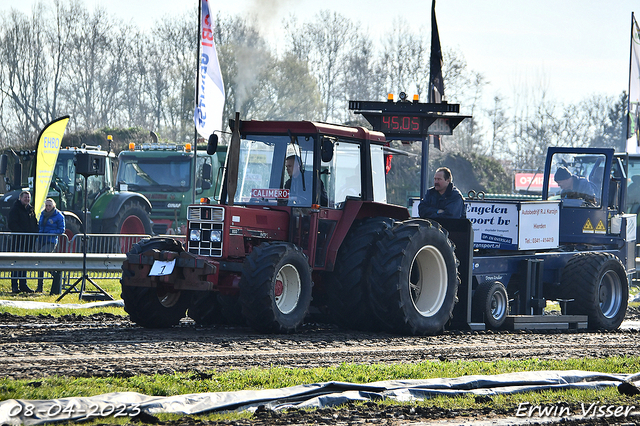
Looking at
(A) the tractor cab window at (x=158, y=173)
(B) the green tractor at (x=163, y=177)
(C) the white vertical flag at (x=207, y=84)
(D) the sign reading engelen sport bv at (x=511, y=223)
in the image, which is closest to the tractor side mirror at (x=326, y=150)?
(D) the sign reading engelen sport bv at (x=511, y=223)

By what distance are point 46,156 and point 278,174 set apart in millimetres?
9159

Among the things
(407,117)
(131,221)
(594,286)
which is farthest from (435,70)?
(131,221)

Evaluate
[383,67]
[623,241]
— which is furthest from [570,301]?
[383,67]

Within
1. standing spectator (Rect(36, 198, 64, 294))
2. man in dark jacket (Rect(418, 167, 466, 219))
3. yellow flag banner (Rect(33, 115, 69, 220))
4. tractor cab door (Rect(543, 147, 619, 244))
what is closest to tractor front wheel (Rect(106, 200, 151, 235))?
yellow flag banner (Rect(33, 115, 69, 220))

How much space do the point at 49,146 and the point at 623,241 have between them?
11.2 metres

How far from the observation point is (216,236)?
31.1 feet

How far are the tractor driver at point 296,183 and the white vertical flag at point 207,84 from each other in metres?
6.93

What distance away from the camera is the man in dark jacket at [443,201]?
11398mm

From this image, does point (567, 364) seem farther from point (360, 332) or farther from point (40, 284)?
point (40, 284)

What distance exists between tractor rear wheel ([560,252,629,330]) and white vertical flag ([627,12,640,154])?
921cm

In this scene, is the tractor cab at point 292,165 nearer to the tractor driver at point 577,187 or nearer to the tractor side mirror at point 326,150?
the tractor side mirror at point 326,150

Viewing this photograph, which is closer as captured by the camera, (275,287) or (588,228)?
(275,287)

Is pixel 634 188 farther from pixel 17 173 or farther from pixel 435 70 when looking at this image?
pixel 17 173

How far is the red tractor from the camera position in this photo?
365 inches
